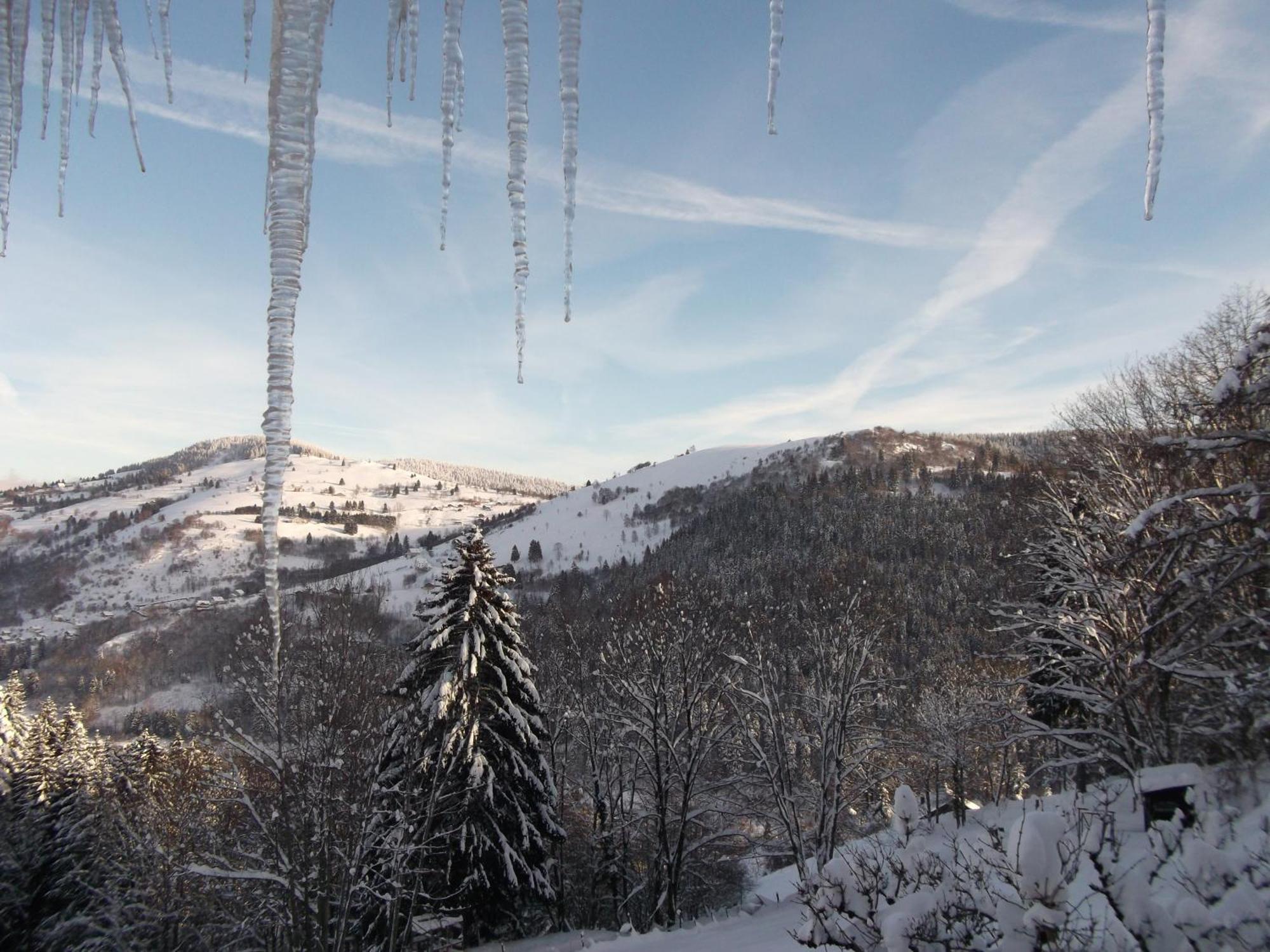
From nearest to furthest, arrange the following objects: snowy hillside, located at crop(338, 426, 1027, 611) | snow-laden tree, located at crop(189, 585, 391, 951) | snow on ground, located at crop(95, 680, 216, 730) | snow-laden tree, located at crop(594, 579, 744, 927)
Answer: snow-laden tree, located at crop(189, 585, 391, 951), snow-laden tree, located at crop(594, 579, 744, 927), snow on ground, located at crop(95, 680, 216, 730), snowy hillside, located at crop(338, 426, 1027, 611)

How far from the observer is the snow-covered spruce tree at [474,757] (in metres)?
13.0

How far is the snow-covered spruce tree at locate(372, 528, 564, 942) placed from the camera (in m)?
13.0

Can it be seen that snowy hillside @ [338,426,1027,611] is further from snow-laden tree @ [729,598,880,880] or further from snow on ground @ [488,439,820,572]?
snow-laden tree @ [729,598,880,880]

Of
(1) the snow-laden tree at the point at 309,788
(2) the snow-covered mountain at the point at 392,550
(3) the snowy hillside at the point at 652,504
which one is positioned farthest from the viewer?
(2) the snow-covered mountain at the point at 392,550

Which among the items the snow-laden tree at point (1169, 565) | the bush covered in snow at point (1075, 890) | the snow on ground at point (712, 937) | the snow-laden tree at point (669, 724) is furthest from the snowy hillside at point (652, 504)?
the bush covered in snow at point (1075, 890)

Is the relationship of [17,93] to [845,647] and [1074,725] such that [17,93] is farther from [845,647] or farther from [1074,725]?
[1074,725]

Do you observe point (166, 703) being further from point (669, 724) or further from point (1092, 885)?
point (1092, 885)

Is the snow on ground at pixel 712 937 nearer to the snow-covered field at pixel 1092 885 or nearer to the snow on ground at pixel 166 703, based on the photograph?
the snow-covered field at pixel 1092 885

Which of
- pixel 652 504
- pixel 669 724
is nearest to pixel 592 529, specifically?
pixel 652 504

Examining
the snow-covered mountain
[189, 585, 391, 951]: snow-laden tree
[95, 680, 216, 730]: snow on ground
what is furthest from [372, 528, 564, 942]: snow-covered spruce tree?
the snow-covered mountain

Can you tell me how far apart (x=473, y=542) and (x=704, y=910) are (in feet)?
41.5

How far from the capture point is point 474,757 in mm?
13367

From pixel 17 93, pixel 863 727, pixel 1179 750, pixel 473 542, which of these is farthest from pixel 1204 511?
pixel 473 542

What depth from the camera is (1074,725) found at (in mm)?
18359
